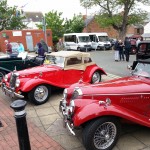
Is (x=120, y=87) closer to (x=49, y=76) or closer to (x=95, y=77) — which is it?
(x=49, y=76)

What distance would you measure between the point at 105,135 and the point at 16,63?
272 inches

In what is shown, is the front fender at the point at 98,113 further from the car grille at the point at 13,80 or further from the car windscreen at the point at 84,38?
the car windscreen at the point at 84,38

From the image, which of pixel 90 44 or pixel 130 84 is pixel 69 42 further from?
pixel 130 84

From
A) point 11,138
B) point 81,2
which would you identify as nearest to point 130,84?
point 11,138

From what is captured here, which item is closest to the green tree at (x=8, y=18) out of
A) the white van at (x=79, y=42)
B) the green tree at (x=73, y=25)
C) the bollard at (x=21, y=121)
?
the green tree at (x=73, y=25)

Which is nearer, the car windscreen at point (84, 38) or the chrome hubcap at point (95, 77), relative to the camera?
the chrome hubcap at point (95, 77)

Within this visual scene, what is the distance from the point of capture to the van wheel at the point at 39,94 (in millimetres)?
6633

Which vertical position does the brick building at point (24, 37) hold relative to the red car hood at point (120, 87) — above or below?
Answer: above

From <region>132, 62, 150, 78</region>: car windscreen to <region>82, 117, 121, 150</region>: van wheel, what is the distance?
148 cm

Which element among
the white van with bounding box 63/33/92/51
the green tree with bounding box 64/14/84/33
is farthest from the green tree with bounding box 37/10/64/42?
the white van with bounding box 63/33/92/51

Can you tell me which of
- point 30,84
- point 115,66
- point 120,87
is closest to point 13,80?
point 30,84

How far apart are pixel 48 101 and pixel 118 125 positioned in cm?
342

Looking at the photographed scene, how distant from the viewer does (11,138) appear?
463cm

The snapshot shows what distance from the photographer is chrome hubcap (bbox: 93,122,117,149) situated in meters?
3.97
